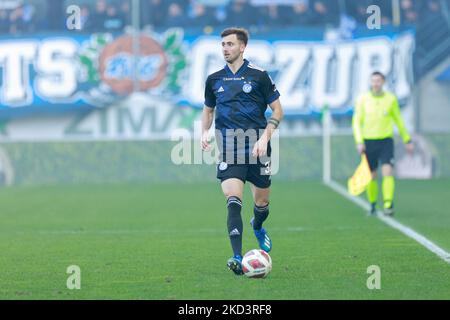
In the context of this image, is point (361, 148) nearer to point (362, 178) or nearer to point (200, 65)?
point (362, 178)

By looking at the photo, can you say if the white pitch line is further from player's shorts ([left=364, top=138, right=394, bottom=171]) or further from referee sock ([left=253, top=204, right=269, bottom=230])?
referee sock ([left=253, top=204, right=269, bottom=230])

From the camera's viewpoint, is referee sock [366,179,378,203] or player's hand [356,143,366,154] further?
referee sock [366,179,378,203]

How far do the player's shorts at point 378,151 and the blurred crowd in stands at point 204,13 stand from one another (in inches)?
466

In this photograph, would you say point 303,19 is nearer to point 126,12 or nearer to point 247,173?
point 126,12

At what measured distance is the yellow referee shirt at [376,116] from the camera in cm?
1730

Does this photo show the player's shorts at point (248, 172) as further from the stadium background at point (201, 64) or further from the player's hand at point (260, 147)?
the stadium background at point (201, 64)

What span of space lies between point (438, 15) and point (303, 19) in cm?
341

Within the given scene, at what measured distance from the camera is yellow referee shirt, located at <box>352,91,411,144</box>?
681 inches

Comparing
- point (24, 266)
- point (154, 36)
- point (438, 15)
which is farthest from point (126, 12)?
point (24, 266)

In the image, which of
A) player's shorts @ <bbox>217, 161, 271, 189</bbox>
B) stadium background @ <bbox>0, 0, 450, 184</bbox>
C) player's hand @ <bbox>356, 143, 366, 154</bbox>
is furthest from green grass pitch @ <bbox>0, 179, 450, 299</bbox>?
stadium background @ <bbox>0, 0, 450, 184</bbox>

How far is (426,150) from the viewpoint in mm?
27609

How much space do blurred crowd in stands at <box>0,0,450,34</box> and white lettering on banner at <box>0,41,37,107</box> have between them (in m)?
0.42

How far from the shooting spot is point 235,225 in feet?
34.5

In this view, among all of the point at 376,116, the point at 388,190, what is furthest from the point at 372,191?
the point at 376,116
